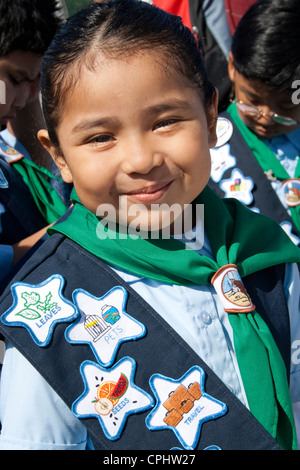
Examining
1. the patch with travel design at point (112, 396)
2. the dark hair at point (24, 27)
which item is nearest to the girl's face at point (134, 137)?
the patch with travel design at point (112, 396)

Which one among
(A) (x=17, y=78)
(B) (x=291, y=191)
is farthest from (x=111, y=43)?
(B) (x=291, y=191)

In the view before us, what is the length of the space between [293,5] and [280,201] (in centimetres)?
89

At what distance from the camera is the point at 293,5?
234 centimetres

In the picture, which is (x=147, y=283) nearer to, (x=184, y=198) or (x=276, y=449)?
(x=184, y=198)

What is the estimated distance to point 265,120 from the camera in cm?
235

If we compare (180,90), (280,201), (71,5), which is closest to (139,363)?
(180,90)

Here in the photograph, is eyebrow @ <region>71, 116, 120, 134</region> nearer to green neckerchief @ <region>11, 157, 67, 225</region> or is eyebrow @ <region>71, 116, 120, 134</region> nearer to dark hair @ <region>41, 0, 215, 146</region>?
dark hair @ <region>41, 0, 215, 146</region>

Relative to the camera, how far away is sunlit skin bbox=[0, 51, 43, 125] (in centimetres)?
196

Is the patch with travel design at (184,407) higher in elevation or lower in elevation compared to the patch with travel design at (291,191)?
higher

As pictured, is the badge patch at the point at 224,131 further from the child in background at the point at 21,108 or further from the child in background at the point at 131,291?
the child in background at the point at 131,291

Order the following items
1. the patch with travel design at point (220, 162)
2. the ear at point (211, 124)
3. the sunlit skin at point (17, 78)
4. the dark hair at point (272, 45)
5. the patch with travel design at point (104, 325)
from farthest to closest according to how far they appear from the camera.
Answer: the patch with travel design at point (220, 162) → the dark hair at point (272, 45) → the sunlit skin at point (17, 78) → the ear at point (211, 124) → the patch with travel design at point (104, 325)

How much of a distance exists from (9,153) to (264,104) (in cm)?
115

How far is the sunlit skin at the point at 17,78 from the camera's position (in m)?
1.96

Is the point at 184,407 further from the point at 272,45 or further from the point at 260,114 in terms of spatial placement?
the point at 272,45
